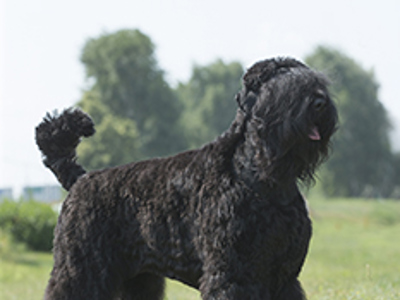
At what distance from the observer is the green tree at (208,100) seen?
2095 inches

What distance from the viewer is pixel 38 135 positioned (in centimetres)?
516

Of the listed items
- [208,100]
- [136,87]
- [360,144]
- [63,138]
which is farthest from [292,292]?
[208,100]

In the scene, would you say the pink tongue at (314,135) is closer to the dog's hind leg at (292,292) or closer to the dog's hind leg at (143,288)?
the dog's hind leg at (292,292)

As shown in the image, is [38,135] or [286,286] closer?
[286,286]

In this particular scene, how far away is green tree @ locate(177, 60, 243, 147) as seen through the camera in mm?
53216

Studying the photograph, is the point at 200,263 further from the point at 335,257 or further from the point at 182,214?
the point at 335,257

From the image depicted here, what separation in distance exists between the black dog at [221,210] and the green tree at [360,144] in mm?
47242

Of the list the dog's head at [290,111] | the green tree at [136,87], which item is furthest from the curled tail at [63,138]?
the green tree at [136,87]

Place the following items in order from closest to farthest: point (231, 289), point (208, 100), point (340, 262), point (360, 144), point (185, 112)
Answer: point (231, 289) → point (340, 262) → point (360, 144) → point (208, 100) → point (185, 112)

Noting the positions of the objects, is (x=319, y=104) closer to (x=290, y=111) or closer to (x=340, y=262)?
(x=290, y=111)

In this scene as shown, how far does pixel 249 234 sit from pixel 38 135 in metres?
2.48

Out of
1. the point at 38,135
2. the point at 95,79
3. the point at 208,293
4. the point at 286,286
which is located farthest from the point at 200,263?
the point at 95,79

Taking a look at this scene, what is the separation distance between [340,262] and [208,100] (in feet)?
132

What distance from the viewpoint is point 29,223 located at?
21.2 m
